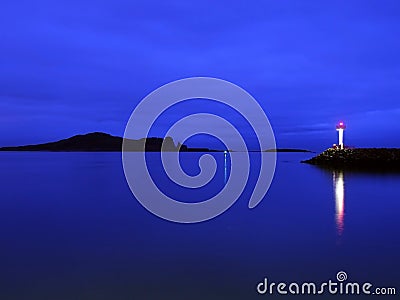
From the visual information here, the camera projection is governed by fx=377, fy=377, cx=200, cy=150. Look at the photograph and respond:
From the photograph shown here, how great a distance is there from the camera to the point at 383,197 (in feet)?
69.3

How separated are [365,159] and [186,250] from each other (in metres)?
41.4

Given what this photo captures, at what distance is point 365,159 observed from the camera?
46125mm

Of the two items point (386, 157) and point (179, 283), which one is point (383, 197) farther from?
point (386, 157)

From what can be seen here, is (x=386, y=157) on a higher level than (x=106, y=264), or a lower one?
higher

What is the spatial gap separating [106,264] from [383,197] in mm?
17466

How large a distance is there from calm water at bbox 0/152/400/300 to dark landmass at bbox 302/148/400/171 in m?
28.9

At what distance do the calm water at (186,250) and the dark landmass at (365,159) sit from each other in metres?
28.9

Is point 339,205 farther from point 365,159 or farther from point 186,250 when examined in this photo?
point 365,159

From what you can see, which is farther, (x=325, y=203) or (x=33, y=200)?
(x=33, y=200)

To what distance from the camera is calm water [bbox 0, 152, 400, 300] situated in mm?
7594

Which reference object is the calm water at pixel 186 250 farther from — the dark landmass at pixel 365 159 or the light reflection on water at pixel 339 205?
the dark landmass at pixel 365 159

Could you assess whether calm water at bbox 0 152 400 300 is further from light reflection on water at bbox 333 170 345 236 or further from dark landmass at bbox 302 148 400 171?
dark landmass at bbox 302 148 400 171

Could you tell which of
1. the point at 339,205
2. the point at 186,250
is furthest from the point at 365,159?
the point at 186,250

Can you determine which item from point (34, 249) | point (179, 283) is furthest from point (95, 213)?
point (179, 283)
